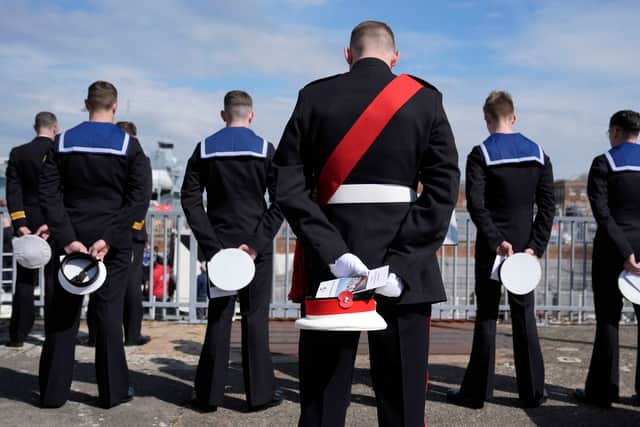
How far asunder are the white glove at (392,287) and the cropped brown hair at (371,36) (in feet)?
3.16

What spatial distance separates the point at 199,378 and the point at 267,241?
3.32 ft

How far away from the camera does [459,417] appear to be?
4676 millimetres

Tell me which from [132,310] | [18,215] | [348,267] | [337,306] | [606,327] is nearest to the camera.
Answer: [337,306]

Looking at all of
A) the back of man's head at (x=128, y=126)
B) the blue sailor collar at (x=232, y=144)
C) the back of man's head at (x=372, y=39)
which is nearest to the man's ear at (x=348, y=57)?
the back of man's head at (x=372, y=39)

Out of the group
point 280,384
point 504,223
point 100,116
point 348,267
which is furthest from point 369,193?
point 280,384

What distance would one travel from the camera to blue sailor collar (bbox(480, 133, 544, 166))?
4.72m

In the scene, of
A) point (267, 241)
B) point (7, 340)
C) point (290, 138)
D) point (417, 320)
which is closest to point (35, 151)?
point (7, 340)

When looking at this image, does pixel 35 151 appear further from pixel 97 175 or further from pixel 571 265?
pixel 571 265

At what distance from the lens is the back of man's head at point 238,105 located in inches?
192

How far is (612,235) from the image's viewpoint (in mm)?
4820

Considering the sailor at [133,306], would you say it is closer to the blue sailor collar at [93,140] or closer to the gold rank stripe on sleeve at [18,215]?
the gold rank stripe on sleeve at [18,215]

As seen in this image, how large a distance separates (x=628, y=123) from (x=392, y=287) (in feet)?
9.51

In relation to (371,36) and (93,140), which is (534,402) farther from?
(93,140)

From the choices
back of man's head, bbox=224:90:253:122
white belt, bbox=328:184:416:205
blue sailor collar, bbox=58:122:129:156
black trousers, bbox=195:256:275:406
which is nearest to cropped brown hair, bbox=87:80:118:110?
blue sailor collar, bbox=58:122:129:156
